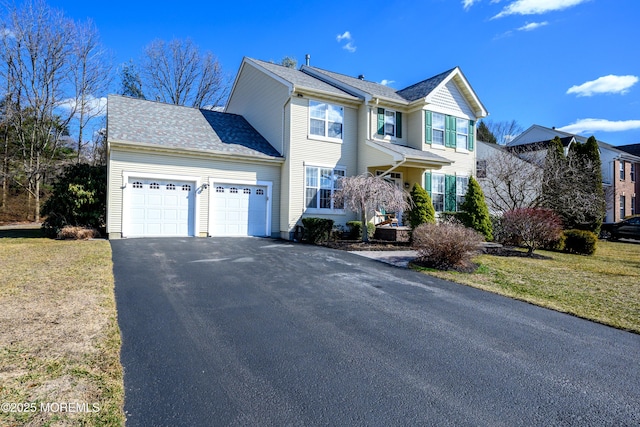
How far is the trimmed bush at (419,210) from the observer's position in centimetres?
1321

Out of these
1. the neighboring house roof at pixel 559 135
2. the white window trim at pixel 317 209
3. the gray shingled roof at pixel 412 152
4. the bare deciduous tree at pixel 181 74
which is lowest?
the white window trim at pixel 317 209

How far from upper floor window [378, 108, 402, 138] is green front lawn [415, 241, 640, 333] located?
303 inches

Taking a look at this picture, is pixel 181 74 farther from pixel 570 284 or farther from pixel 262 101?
pixel 570 284

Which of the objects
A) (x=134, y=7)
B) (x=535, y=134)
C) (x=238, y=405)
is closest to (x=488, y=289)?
(x=238, y=405)

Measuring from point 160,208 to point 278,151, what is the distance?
5.44m

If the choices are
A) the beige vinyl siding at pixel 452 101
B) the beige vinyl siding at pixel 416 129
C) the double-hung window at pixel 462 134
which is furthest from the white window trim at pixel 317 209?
the double-hung window at pixel 462 134

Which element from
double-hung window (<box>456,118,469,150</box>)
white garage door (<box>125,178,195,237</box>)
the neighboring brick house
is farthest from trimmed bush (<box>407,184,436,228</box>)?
the neighboring brick house

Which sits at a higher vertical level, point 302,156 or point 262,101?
point 262,101

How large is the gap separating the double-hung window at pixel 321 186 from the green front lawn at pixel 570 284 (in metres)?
6.77

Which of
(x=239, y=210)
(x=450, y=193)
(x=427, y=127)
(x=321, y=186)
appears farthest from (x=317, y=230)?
(x=450, y=193)

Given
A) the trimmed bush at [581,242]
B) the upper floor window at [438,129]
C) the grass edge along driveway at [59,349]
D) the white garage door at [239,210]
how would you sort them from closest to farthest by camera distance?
the grass edge along driveway at [59,349] → the trimmed bush at [581,242] → the white garage door at [239,210] → the upper floor window at [438,129]

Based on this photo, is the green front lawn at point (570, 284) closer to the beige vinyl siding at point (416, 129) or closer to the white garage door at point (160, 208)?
the beige vinyl siding at point (416, 129)

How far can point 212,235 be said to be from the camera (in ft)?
46.6

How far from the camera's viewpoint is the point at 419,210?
13.2m
